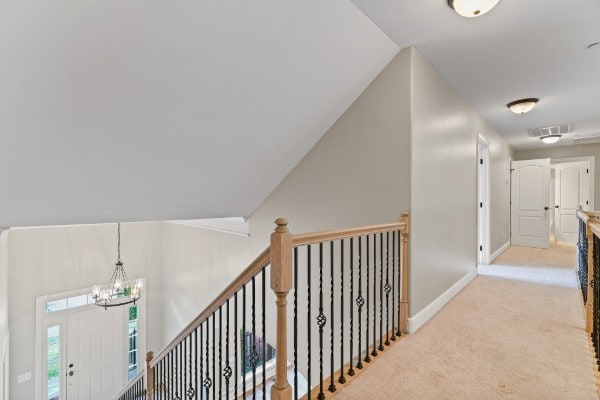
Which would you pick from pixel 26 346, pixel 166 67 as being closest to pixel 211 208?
pixel 166 67

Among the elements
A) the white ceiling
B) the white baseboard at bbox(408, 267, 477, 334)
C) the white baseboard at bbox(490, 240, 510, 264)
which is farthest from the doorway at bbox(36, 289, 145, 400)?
the white baseboard at bbox(490, 240, 510, 264)

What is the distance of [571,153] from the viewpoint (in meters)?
7.04

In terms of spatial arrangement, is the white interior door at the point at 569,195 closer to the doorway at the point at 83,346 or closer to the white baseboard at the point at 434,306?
the white baseboard at the point at 434,306

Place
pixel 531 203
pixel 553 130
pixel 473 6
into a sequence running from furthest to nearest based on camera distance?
pixel 531 203
pixel 553 130
pixel 473 6

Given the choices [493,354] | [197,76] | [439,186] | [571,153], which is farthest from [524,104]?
[571,153]

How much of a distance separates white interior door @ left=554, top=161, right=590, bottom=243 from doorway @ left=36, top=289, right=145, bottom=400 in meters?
9.65

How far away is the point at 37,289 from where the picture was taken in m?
5.42

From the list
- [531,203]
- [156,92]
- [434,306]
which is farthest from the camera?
[531,203]

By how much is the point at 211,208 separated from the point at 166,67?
203 centimetres

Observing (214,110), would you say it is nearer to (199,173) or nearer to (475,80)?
(199,173)

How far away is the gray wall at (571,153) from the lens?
6.60 m

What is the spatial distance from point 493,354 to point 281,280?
1.82m

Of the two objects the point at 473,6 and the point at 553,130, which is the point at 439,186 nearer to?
the point at 473,6

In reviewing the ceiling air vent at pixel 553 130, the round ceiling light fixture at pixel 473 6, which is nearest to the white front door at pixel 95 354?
the round ceiling light fixture at pixel 473 6
